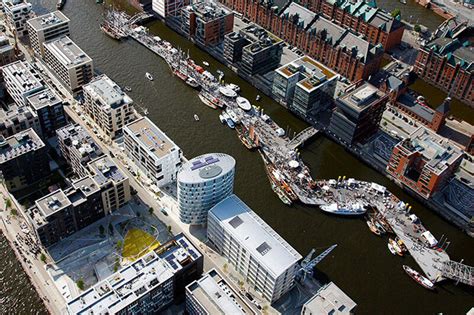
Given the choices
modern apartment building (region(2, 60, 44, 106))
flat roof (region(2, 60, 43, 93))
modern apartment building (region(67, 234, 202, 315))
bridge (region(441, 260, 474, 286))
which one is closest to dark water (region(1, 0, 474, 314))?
bridge (region(441, 260, 474, 286))

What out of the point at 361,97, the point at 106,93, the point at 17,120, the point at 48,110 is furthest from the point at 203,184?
the point at 17,120

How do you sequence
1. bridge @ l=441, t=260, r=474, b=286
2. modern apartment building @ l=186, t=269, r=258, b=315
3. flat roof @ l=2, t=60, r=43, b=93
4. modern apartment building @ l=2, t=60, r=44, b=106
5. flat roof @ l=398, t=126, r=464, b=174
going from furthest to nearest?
flat roof @ l=2, t=60, r=43, b=93, modern apartment building @ l=2, t=60, r=44, b=106, flat roof @ l=398, t=126, r=464, b=174, bridge @ l=441, t=260, r=474, b=286, modern apartment building @ l=186, t=269, r=258, b=315

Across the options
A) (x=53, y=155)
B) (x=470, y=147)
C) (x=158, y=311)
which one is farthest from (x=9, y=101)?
(x=470, y=147)

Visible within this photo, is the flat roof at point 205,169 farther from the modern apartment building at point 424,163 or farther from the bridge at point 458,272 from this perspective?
the bridge at point 458,272

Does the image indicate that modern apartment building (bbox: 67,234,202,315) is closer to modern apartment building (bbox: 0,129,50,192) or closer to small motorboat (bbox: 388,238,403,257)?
modern apartment building (bbox: 0,129,50,192)

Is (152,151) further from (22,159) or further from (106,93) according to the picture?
(22,159)

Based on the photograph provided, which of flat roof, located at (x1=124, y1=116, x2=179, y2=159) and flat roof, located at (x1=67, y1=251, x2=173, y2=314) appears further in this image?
flat roof, located at (x1=124, y1=116, x2=179, y2=159)
